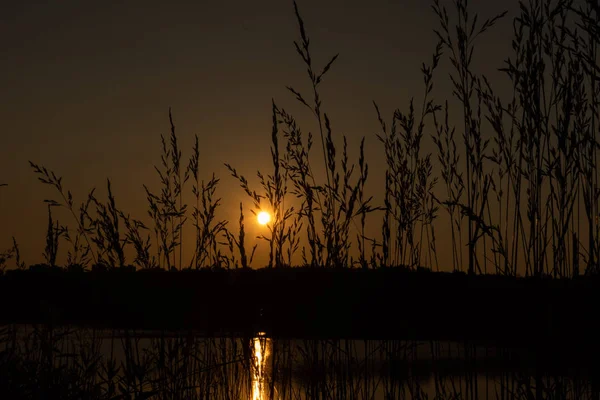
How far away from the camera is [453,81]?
120 inches

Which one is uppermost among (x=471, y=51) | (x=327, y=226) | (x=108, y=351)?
(x=471, y=51)

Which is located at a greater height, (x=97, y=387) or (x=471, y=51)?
(x=471, y=51)

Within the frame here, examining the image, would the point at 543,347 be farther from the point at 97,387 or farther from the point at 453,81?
the point at 97,387

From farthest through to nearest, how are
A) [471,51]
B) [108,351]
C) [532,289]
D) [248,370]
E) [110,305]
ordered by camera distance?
[110,305] < [108,351] < [248,370] < [471,51] < [532,289]

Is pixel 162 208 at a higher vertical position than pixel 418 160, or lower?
lower

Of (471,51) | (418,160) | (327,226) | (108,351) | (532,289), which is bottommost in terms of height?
(108,351)

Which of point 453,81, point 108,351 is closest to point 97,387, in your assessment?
point 453,81

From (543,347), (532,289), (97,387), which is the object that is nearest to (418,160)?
(532,289)

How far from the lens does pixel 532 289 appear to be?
8.89ft

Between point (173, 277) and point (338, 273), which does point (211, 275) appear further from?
point (338, 273)

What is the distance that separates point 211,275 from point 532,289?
234cm

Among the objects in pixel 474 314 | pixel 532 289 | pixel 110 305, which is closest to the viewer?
pixel 532 289

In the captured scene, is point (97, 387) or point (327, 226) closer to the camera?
point (97, 387)

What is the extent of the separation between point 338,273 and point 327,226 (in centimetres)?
24
